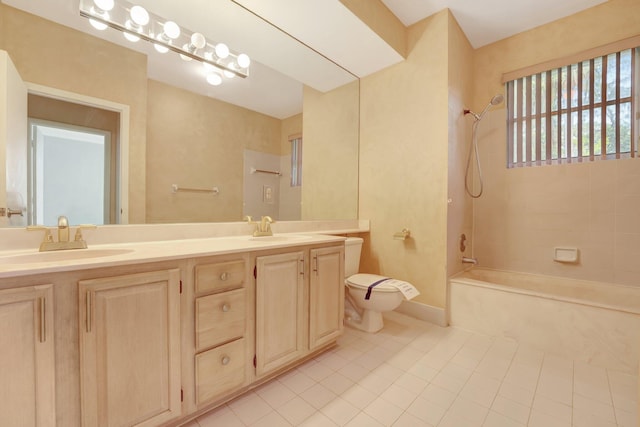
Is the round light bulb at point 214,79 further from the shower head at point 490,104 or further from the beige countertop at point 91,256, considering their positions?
the shower head at point 490,104

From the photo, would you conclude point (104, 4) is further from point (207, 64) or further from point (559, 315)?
point (559, 315)

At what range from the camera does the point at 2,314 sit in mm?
763

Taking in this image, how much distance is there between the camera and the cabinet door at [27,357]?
769mm

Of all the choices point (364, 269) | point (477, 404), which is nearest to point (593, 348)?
point (477, 404)

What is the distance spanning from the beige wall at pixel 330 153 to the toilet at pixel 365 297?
0.48 metres

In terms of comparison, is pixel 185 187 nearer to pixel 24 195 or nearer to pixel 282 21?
pixel 24 195

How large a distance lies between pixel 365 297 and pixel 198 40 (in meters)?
2.13

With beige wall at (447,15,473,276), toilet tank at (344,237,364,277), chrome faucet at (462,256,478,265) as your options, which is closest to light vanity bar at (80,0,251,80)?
toilet tank at (344,237,364,277)

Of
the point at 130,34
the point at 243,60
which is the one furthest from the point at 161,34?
the point at 243,60

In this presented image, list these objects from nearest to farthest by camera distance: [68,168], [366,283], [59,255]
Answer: [59,255] < [68,168] < [366,283]

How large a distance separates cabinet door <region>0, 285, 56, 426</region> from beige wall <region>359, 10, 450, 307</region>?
2295 mm

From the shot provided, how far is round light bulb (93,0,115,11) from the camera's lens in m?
1.38

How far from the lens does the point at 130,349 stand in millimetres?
966

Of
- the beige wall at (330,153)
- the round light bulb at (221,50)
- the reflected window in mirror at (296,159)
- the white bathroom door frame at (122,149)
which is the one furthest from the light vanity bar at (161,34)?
the beige wall at (330,153)
